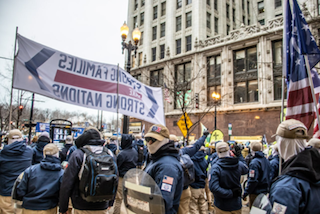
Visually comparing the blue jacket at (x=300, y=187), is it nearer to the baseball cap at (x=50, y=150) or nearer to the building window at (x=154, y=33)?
the baseball cap at (x=50, y=150)

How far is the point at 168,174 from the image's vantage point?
2730 millimetres

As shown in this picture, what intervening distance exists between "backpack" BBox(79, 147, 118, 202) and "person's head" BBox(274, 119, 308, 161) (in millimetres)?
2401

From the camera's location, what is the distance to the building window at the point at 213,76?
91.8 feet

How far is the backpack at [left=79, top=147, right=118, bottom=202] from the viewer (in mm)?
3326

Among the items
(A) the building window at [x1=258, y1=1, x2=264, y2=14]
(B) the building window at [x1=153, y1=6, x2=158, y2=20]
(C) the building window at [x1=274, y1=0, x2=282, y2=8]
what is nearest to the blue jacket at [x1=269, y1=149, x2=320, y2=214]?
(C) the building window at [x1=274, y1=0, x2=282, y2=8]

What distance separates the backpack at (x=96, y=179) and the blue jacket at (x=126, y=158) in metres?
3.03

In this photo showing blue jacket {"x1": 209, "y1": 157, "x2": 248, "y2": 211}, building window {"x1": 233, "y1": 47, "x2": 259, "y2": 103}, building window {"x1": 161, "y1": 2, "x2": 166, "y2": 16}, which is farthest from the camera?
building window {"x1": 161, "y1": 2, "x2": 166, "y2": 16}

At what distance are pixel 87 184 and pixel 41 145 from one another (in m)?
3.89

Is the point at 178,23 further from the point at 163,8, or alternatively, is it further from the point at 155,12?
the point at 155,12

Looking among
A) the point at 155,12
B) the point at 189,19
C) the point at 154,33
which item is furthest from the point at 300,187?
the point at 155,12

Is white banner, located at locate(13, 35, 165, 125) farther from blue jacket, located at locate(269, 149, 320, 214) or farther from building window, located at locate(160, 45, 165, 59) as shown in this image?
building window, located at locate(160, 45, 165, 59)

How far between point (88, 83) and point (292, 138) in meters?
4.43

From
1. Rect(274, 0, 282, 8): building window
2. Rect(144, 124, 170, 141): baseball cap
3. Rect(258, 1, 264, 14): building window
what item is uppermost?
Rect(258, 1, 264, 14): building window

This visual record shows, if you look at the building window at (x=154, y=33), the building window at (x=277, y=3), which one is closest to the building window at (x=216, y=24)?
the building window at (x=277, y=3)
